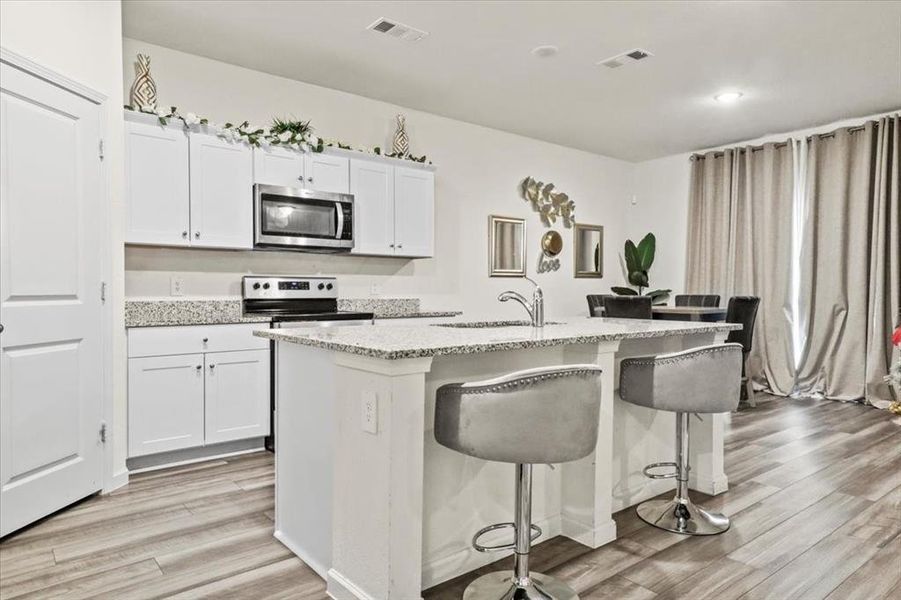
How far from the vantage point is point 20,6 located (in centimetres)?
255

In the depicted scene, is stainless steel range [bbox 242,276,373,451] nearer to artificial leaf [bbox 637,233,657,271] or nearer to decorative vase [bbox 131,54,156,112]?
decorative vase [bbox 131,54,156,112]

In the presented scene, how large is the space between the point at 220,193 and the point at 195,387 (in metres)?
1.29

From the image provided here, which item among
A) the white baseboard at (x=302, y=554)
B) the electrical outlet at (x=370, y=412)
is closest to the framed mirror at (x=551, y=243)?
the white baseboard at (x=302, y=554)

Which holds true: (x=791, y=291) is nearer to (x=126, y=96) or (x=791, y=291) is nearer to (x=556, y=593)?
(x=556, y=593)

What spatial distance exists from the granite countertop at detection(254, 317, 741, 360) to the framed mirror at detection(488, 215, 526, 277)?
3.26 meters

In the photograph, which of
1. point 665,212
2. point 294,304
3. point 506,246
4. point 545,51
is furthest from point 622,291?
point 294,304

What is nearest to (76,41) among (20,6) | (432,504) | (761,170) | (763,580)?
(20,6)

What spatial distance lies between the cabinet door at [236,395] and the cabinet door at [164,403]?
7 centimetres

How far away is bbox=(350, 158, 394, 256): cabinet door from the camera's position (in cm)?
449

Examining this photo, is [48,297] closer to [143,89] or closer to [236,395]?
[236,395]

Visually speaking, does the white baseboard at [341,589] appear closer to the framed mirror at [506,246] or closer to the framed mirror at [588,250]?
the framed mirror at [506,246]

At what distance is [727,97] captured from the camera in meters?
4.92

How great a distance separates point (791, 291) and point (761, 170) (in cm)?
133

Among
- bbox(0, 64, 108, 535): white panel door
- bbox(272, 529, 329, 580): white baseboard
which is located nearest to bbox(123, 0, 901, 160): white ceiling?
bbox(0, 64, 108, 535): white panel door
